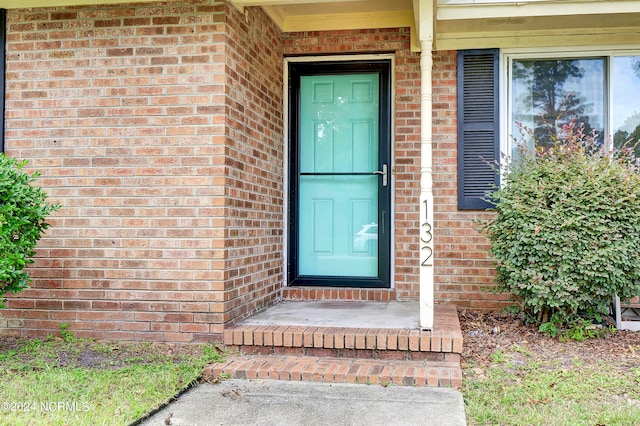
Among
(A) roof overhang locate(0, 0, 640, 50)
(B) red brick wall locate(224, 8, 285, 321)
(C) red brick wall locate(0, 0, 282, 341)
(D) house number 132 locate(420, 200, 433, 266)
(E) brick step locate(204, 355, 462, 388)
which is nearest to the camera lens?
(E) brick step locate(204, 355, 462, 388)

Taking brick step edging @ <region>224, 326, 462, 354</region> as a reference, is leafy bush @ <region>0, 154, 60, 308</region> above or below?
above

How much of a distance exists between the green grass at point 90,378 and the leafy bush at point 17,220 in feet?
1.75

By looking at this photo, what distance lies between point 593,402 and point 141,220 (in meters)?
3.27

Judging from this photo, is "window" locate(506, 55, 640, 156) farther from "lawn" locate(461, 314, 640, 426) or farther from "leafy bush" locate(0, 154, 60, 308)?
"leafy bush" locate(0, 154, 60, 308)

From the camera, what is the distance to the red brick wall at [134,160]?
13.8 feet

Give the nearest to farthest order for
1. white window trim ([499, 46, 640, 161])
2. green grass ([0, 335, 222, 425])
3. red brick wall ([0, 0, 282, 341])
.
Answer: green grass ([0, 335, 222, 425]), red brick wall ([0, 0, 282, 341]), white window trim ([499, 46, 640, 161])

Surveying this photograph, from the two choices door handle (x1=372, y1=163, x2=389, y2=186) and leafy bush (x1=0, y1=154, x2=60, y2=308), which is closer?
leafy bush (x1=0, y1=154, x2=60, y2=308)

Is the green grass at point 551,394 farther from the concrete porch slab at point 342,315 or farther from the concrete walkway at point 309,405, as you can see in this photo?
the concrete porch slab at point 342,315

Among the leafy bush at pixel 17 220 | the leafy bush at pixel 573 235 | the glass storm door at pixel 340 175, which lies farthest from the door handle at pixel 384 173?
the leafy bush at pixel 17 220

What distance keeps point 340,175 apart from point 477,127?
4.55 feet

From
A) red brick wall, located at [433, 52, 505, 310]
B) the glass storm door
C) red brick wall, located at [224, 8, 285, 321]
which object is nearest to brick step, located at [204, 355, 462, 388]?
red brick wall, located at [224, 8, 285, 321]

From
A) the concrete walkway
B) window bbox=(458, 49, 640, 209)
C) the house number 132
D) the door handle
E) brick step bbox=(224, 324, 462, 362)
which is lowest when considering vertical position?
the concrete walkway

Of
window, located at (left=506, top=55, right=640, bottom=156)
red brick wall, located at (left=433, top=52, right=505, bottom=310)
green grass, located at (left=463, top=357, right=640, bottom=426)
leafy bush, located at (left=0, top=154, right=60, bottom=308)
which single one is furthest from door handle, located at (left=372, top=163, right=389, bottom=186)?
leafy bush, located at (left=0, top=154, right=60, bottom=308)

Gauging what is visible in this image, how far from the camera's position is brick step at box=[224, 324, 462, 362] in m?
3.88
